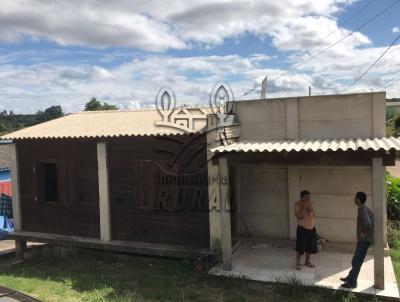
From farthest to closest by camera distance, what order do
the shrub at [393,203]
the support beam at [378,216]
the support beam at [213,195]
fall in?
the shrub at [393,203], the support beam at [213,195], the support beam at [378,216]

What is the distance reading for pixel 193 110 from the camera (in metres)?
11.7

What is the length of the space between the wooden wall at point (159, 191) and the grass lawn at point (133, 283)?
673 mm

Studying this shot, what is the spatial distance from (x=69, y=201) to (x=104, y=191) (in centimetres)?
125

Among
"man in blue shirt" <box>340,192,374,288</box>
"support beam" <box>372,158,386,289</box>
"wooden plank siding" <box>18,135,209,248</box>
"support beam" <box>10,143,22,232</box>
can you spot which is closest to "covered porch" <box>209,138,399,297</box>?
"support beam" <box>372,158,386,289</box>

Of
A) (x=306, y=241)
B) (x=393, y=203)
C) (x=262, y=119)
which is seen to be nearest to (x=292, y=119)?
(x=262, y=119)

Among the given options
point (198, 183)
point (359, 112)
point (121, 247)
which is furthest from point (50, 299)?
point (359, 112)

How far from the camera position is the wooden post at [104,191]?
10.1 m

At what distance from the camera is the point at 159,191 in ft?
31.8

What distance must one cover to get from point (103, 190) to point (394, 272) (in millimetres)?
6939

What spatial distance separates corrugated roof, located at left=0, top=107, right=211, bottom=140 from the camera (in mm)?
9617

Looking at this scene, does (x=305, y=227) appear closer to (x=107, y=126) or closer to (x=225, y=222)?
(x=225, y=222)

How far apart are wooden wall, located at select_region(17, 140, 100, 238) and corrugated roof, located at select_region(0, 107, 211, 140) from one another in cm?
36

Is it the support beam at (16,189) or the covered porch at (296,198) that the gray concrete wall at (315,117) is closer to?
the covered porch at (296,198)

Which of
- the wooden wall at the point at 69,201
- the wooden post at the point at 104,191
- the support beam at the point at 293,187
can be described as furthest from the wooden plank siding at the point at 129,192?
the support beam at the point at 293,187
